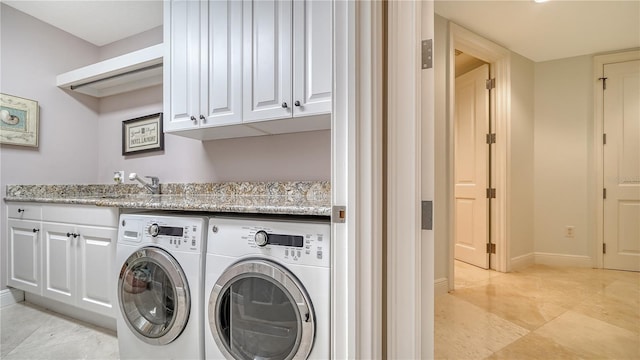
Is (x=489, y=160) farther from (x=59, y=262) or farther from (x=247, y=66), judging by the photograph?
(x=59, y=262)

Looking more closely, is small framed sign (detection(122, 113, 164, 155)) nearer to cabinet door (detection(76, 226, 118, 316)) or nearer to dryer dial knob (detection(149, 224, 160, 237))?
cabinet door (detection(76, 226, 118, 316))

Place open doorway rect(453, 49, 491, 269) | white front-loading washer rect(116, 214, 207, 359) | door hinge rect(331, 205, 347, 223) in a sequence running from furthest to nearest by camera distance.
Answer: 1. open doorway rect(453, 49, 491, 269)
2. white front-loading washer rect(116, 214, 207, 359)
3. door hinge rect(331, 205, 347, 223)

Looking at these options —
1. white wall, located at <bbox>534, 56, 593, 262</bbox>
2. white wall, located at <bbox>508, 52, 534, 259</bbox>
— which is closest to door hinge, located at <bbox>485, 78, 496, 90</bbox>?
white wall, located at <bbox>508, 52, 534, 259</bbox>

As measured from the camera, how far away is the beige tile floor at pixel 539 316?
5.19 ft

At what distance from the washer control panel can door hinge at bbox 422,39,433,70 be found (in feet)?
3.73

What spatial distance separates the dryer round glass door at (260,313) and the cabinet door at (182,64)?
1169 millimetres

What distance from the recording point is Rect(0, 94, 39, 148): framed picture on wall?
2.22m

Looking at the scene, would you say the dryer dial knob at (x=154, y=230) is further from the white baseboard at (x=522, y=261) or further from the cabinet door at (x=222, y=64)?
the white baseboard at (x=522, y=261)

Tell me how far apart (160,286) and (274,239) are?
0.76 metres

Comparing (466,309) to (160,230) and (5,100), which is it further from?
(5,100)

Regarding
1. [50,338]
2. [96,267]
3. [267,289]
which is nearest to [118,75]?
[96,267]

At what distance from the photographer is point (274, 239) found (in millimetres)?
1110

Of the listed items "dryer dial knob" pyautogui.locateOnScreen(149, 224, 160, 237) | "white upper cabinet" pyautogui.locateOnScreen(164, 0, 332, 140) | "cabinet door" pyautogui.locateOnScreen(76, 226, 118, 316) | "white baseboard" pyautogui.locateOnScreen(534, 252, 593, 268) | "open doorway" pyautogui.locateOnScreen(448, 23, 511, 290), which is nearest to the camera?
"dryer dial knob" pyautogui.locateOnScreen(149, 224, 160, 237)

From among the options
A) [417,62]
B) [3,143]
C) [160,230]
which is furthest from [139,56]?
[417,62]
